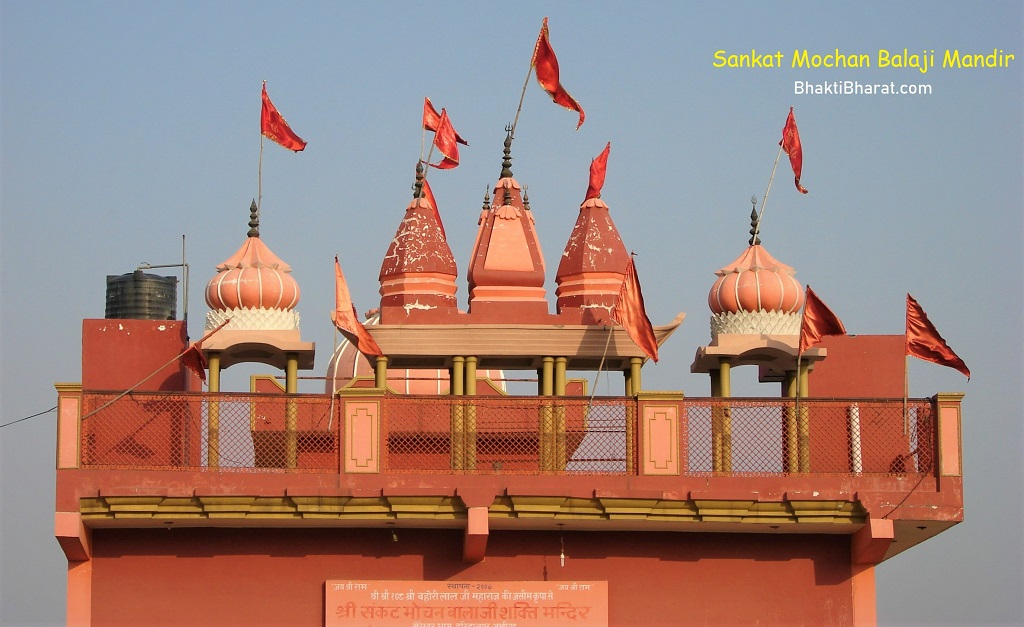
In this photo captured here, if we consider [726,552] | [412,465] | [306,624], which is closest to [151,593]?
[306,624]

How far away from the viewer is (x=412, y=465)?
942 inches

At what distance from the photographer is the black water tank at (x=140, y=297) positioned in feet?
87.8

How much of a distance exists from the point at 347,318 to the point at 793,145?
697cm

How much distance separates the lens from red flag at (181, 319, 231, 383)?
2462cm

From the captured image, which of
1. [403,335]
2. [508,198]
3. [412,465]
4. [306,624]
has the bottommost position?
[306,624]

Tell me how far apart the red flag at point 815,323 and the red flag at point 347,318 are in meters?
5.54

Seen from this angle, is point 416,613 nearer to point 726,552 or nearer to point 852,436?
point 726,552

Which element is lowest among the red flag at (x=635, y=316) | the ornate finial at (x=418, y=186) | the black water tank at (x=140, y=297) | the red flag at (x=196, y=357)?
the red flag at (x=196, y=357)

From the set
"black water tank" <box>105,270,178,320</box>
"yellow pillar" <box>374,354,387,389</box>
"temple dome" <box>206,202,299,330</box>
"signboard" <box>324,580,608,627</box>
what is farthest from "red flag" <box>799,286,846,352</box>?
"black water tank" <box>105,270,178,320</box>

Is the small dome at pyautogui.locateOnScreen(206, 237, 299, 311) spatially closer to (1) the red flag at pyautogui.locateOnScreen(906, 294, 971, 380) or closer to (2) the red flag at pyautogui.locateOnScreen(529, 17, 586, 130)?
(2) the red flag at pyautogui.locateOnScreen(529, 17, 586, 130)

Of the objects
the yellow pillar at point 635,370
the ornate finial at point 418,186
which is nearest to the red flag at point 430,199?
the ornate finial at point 418,186

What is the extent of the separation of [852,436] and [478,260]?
18.3 feet

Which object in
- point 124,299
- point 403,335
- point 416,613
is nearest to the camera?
point 416,613

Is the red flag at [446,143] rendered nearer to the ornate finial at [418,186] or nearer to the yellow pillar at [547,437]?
the ornate finial at [418,186]
